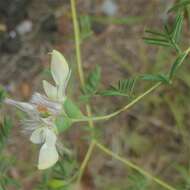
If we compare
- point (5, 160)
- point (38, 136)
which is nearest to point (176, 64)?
point (38, 136)

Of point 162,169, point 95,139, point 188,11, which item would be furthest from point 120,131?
point 188,11

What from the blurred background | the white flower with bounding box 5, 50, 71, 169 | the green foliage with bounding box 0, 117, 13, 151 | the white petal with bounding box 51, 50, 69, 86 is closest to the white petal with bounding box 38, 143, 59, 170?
the white flower with bounding box 5, 50, 71, 169

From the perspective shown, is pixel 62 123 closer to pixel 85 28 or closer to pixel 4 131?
pixel 4 131

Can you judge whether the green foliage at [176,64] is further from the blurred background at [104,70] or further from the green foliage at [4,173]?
the blurred background at [104,70]

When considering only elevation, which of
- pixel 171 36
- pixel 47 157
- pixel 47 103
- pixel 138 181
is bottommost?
pixel 138 181

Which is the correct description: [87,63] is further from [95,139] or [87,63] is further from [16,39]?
[95,139]
